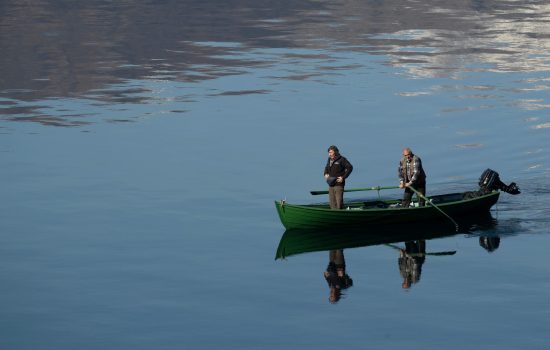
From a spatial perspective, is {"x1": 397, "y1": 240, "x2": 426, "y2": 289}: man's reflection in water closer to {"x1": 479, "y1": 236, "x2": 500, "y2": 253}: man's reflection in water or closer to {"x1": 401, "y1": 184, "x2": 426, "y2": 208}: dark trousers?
{"x1": 479, "y1": 236, "x2": 500, "y2": 253}: man's reflection in water

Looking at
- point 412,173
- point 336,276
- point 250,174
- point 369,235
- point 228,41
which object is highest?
point 228,41

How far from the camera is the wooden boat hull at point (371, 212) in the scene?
44.2m

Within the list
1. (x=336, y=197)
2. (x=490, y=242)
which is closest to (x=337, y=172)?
(x=336, y=197)

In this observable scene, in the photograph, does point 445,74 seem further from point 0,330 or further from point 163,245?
point 0,330

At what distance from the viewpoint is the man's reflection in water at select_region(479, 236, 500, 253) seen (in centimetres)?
4291

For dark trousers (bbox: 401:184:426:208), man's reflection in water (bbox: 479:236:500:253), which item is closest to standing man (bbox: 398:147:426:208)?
dark trousers (bbox: 401:184:426:208)

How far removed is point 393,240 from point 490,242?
3.16 meters

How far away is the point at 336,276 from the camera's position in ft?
130

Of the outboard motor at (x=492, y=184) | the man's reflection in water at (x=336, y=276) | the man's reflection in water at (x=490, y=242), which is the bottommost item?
the man's reflection in water at (x=336, y=276)

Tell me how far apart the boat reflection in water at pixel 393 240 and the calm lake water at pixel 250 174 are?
0.24 metres

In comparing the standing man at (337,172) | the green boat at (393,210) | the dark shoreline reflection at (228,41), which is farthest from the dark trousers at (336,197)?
the dark shoreline reflection at (228,41)

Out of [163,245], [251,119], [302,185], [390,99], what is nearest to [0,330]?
[163,245]

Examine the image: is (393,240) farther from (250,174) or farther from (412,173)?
(250,174)

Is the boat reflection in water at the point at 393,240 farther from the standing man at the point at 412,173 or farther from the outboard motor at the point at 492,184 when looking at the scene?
the standing man at the point at 412,173
